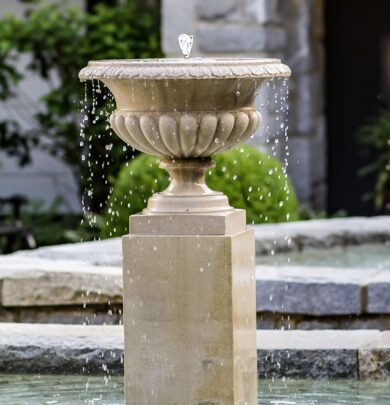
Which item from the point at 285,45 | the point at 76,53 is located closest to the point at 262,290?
the point at 285,45

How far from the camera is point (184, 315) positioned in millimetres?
5105

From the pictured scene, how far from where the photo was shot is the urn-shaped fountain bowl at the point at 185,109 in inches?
197

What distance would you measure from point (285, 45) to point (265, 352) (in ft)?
19.7

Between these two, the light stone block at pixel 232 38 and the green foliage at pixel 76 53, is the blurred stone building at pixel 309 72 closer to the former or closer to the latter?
the light stone block at pixel 232 38

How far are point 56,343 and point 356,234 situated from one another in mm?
3334

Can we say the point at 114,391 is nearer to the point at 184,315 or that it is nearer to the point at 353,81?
the point at 184,315

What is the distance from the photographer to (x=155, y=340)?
203 inches

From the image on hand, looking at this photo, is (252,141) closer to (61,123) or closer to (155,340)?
(61,123)

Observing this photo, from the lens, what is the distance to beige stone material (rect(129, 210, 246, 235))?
16.8 ft

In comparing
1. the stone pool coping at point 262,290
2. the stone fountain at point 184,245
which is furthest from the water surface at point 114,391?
the stone pool coping at point 262,290

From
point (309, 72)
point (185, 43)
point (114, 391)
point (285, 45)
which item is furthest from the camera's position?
point (309, 72)

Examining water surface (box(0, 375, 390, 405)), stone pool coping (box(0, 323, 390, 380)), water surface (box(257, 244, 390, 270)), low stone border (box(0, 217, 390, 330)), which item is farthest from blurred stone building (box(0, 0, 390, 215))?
water surface (box(0, 375, 390, 405))

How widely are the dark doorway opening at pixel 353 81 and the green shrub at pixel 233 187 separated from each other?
3.43 metres

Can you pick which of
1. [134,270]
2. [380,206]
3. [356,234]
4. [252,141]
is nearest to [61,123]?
[252,141]
